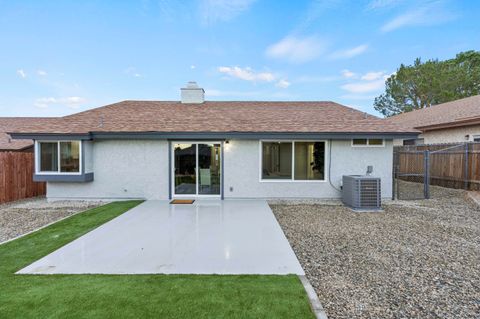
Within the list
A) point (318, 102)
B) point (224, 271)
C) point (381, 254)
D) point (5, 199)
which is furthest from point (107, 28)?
point (381, 254)

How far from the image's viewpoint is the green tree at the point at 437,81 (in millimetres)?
26203

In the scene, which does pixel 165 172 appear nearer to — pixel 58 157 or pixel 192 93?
pixel 58 157

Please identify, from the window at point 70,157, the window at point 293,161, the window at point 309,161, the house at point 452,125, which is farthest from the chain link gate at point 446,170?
the window at point 70,157

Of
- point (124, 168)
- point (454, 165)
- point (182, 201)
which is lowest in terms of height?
point (182, 201)

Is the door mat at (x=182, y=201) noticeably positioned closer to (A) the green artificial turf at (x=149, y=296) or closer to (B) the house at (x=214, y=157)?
(B) the house at (x=214, y=157)

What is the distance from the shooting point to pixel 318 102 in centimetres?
1345

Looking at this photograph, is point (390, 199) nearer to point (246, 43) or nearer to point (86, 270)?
point (86, 270)

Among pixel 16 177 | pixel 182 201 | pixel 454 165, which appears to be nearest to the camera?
pixel 182 201

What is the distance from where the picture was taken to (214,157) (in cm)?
973

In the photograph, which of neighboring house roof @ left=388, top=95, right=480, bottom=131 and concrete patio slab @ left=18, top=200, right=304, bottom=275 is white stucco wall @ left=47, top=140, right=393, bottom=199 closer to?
concrete patio slab @ left=18, top=200, right=304, bottom=275

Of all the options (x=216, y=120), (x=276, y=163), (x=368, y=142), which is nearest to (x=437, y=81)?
(x=368, y=142)

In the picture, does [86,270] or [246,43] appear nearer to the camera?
[86,270]

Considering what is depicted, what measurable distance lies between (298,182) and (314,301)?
6774 mm

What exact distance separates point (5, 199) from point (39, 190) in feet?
4.65
